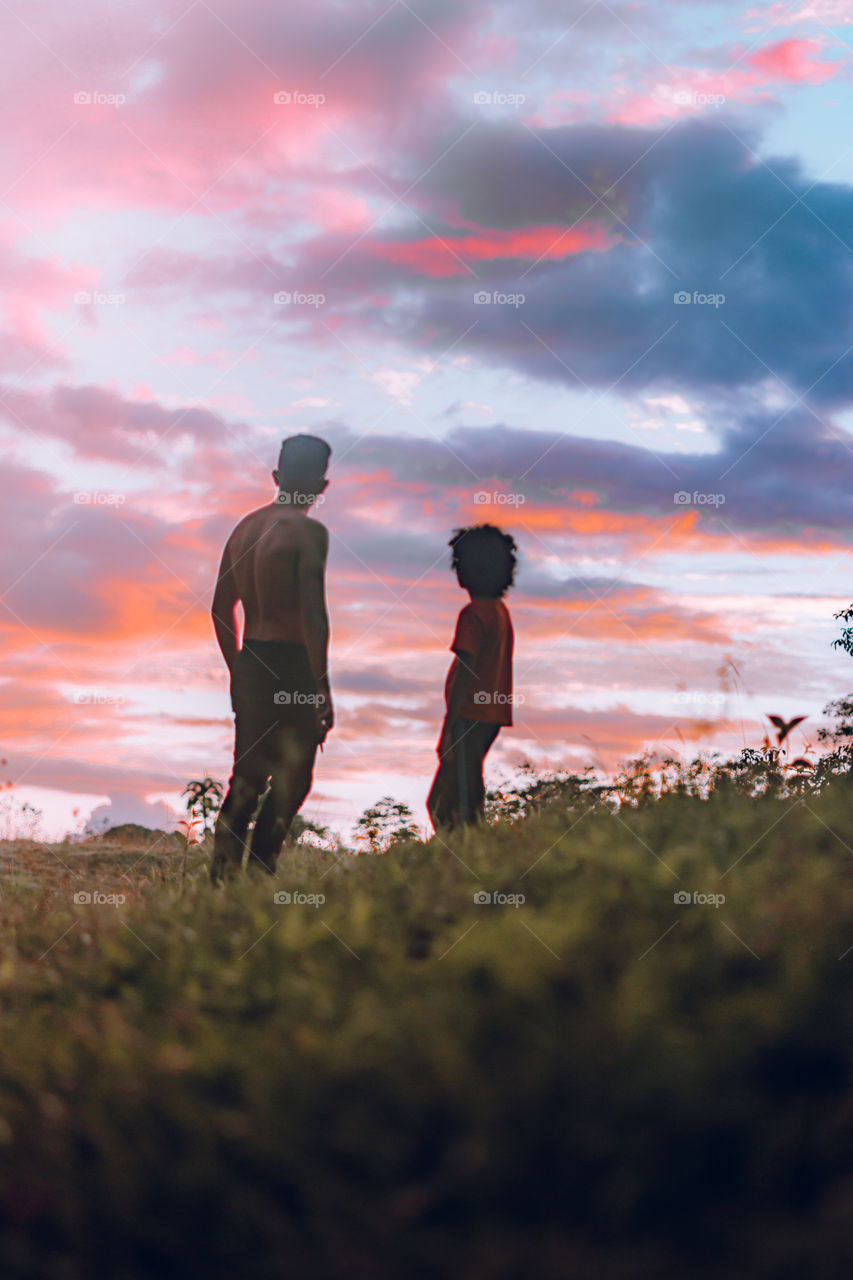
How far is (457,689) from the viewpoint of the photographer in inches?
314

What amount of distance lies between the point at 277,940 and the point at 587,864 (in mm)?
1458

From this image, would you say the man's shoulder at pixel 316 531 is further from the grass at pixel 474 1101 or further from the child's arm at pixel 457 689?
the grass at pixel 474 1101

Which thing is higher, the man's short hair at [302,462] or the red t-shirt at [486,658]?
the man's short hair at [302,462]

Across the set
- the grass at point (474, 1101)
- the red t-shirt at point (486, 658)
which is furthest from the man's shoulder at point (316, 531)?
the grass at point (474, 1101)

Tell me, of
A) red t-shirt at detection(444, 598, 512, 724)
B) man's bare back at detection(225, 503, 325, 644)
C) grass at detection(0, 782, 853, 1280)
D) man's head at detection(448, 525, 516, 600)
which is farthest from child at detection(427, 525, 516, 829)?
grass at detection(0, 782, 853, 1280)

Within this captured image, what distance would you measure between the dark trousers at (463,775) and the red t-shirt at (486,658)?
4.2 inches

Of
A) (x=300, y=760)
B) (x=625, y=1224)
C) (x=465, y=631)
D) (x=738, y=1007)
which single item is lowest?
→ (x=625, y=1224)

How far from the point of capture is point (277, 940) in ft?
15.3

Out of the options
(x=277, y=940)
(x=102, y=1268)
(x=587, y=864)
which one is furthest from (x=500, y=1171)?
(x=587, y=864)

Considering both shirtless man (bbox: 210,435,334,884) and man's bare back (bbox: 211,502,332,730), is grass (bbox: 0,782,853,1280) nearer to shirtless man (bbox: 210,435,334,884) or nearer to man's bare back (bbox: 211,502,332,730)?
shirtless man (bbox: 210,435,334,884)

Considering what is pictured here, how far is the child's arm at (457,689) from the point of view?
797cm

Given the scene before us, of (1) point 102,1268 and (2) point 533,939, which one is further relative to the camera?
(2) point 533,939

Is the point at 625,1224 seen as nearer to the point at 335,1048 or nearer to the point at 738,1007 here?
the point at 738,1007

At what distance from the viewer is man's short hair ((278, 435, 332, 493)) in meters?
7.49
